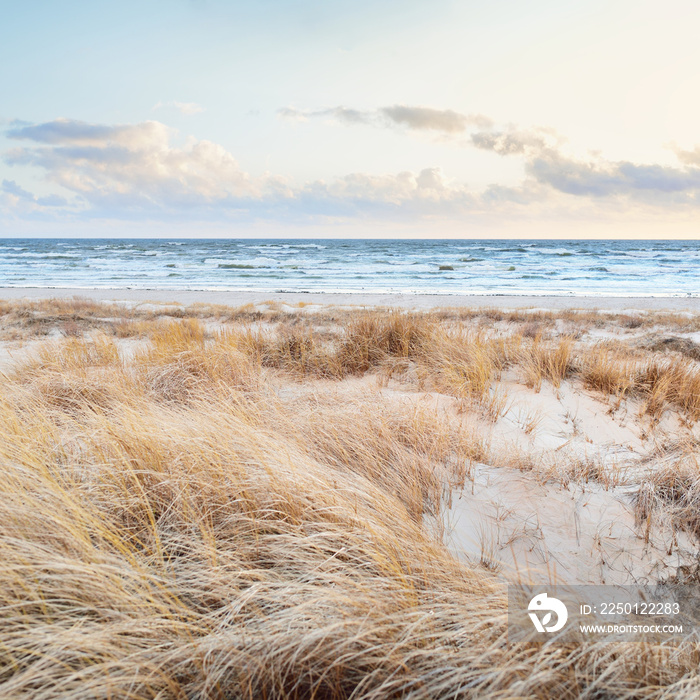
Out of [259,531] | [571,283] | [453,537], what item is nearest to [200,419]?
[259,531]

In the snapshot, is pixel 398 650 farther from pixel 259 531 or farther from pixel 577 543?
pixel 577 543

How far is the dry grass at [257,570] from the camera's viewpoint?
4.26 feet

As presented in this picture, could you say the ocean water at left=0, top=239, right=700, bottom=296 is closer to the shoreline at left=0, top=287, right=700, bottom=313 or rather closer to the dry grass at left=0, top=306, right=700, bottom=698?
the shoreline at left=0, top=287, right=700, bottom=313

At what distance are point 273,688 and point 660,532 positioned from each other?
242 cm

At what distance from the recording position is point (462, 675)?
4.14 ft

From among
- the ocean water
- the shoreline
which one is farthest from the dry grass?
the ocean water

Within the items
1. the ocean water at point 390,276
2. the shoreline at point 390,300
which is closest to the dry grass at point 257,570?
the shoreline at point 390,300

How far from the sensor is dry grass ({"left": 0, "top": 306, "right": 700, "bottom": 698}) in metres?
1.30

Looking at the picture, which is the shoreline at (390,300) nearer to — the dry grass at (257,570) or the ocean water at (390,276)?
the ocean water at (390,276)

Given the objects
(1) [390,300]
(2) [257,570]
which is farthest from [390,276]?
(2) [257,570]

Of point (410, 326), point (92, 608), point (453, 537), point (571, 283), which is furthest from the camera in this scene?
point (571, 283)

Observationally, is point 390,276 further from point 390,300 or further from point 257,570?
point 257,570

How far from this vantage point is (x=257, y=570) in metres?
1.60

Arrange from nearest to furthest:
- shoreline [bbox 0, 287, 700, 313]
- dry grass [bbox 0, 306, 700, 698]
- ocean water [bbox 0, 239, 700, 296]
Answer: dry grass [bbox 0, 306, 700, 698] < shoreline [bbox 0, 287, 700, 313] < ocean water [bbox 0, 239, 700, 296]
